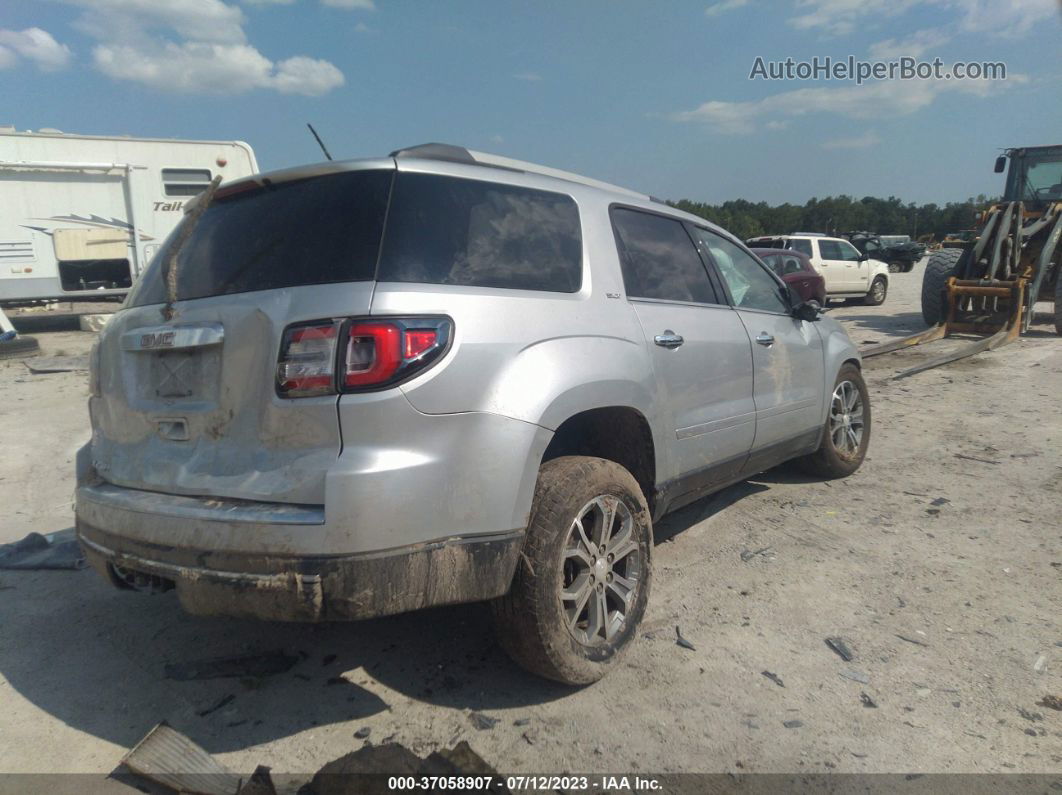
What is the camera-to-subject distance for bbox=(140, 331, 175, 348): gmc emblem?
2.58 m

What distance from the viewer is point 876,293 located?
61.9 ft

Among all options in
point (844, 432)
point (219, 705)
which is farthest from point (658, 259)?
point (219, 705)

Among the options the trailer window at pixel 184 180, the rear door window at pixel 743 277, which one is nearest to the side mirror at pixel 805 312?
the rear door window at pixel 743 277

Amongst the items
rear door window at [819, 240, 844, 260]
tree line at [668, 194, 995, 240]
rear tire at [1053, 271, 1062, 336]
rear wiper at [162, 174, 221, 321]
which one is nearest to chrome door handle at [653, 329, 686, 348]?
rear wiper at [162, 174, 221, 321]

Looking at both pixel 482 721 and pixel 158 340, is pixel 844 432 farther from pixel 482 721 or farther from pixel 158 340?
pixel 158 340

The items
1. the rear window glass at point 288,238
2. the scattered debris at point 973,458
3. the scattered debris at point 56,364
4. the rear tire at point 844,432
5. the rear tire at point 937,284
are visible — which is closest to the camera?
the rear window glass at point 288,238

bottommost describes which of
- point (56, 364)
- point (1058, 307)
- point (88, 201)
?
point (56, 364)

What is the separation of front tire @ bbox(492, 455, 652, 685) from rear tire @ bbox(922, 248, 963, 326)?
11548 mm

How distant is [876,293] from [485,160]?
18.3 meters

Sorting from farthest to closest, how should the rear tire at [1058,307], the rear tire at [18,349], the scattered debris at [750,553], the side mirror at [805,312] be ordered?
the rear tire at [1058,307] < the rear tire at [18,349] < the side mirror at [805,312] < the scattered debris at [750,553]

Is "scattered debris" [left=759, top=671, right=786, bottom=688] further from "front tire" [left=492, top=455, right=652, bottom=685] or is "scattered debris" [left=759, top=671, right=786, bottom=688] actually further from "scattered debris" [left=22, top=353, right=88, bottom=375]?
"scattered debris" [left=22, top=353, right=88, bottom=375]

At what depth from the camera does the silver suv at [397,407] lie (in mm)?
2221

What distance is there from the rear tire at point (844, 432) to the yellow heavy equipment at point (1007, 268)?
21.0 ft

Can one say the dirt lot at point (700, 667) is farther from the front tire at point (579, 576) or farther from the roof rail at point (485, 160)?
the roof rail at point (485, 160)
